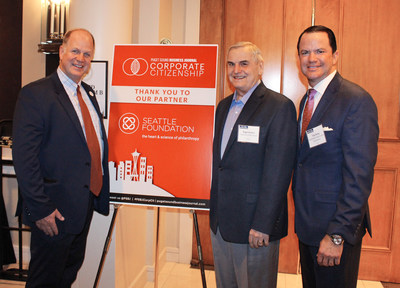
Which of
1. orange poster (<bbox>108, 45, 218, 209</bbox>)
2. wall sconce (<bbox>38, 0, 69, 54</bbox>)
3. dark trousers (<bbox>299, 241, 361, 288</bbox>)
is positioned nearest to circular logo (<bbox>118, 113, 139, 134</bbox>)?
orange poster (<bbox>108, 45, 218, 209</bbox>)

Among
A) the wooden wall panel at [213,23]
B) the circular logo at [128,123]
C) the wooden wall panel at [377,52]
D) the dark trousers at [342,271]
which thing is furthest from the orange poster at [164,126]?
the wooden wall panel at [377,52]

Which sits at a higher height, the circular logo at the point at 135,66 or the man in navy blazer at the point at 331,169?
the circular logo at the point at 135,66

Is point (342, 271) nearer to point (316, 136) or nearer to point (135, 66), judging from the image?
point (316, 136)

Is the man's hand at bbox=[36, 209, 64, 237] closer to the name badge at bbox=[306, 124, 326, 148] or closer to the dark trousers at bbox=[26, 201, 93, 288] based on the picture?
the dark trousers at bbox=[26, 201, 93, 288]

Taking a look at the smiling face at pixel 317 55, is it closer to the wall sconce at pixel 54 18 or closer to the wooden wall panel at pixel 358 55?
the wooden wall panel at pixel 358 55

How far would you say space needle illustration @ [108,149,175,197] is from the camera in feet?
7.04

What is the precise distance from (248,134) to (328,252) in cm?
67

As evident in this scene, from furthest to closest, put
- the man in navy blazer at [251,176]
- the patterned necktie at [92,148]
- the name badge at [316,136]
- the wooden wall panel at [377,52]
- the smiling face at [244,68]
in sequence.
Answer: the wooden wall panel at [377,52]
the patterned necktie at [92,148]
the smiling face at [244,68]
the man in navy blazer at [251,176]
the name badge at [316,136]

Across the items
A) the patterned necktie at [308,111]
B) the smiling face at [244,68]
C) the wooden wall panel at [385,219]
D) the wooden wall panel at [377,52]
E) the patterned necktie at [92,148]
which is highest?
the wooden wall panel at [377,52]

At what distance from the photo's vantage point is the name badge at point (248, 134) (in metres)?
1.73

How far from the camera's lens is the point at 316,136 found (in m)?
1.58

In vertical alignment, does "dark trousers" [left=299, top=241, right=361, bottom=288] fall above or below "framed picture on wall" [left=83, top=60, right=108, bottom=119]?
below

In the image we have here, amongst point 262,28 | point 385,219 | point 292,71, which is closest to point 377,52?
point 292,71

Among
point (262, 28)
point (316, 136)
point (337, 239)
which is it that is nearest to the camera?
point (337, 239)
